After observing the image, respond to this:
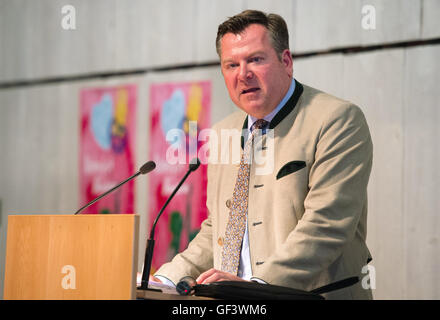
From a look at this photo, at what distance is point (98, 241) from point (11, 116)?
136 inches

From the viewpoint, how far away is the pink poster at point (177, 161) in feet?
12.8

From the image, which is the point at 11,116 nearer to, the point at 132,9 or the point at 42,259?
the point at 132,9

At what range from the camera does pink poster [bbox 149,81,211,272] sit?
3912mm

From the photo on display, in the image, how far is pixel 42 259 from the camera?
1709mm

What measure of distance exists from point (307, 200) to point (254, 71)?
1.77 ft

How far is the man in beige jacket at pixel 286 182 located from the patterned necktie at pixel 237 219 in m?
0.03

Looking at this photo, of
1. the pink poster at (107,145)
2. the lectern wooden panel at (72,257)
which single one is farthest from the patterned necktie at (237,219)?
the pink poster at (107,145)

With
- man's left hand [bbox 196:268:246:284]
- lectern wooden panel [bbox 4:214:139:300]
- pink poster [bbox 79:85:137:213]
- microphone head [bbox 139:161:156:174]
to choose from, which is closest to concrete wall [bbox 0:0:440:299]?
pink poster [bbox 79:85:137:213]

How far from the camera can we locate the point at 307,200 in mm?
2004

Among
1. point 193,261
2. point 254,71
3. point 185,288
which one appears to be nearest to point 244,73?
point 254,71

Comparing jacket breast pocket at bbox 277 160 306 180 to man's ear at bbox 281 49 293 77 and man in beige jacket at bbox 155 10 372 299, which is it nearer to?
man in beige jacket at bbox 155 10 372 299

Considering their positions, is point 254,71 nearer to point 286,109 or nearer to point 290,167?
point 286,109

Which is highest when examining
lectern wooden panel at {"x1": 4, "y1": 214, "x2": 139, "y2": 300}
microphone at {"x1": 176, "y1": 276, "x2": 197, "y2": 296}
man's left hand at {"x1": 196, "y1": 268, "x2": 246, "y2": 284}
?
lectern wooden panel at {"x1": 4, "y1": 214, "x2": 139, "y2": 300}

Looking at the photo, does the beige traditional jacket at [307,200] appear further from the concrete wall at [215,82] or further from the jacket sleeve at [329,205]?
the concrete wall at [215,82]
